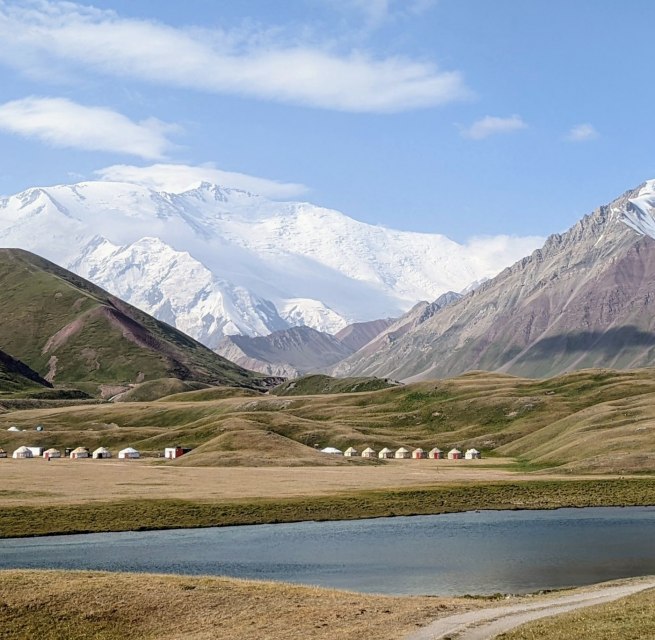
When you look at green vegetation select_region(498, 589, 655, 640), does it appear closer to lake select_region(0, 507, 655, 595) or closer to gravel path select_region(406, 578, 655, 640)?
gravel path select_region(406, 578, 655, 640)

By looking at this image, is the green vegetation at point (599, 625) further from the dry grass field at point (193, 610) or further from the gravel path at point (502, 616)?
the dry grass field at point (193, 610)

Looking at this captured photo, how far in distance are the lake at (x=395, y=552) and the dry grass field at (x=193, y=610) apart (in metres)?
16.2

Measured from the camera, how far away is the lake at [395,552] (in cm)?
8581

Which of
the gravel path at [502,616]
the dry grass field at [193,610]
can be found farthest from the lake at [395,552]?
the dry grass field at [193,610]

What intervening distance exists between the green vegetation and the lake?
2432 cm

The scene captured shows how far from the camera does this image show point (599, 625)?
49.3 metres

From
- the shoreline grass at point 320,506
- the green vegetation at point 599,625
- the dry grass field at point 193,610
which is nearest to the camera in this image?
the green vegetation at point 599,625

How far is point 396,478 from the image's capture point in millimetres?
191375

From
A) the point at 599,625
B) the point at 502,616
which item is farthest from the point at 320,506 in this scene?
the point at 599,625

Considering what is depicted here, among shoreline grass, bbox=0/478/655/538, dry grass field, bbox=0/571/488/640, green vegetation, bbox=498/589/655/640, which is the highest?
green vegetation, bbox=498/589/655/640

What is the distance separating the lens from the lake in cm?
8581

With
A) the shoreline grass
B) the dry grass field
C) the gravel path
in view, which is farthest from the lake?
the dry grass field

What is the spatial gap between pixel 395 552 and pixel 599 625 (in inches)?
2134

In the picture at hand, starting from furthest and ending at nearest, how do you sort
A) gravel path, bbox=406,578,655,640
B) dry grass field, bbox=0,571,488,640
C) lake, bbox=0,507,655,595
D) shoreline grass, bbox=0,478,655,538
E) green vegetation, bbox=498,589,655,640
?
shoreline grass, bbox=0,478,655,538 → lake, bbox=0,507,655,595 → dry grass field, bbox=0,571,488,640 → gravel path, bbox=406,578,655,640 → green vegetation, bbox=498,589,655,640
